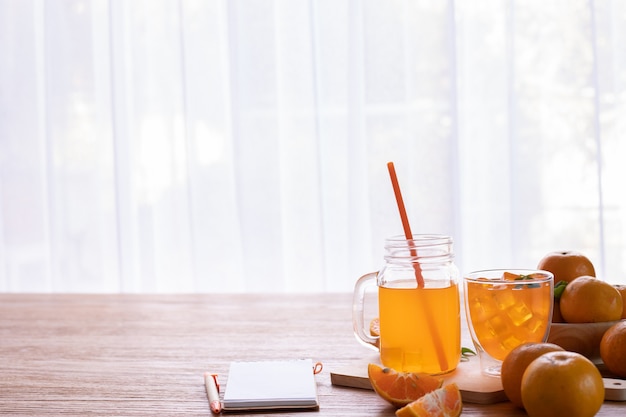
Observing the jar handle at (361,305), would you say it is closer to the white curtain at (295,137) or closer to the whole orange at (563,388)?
the whole orange at (563,388)

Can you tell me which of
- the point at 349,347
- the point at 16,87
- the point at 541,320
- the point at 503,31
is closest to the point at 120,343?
the point at 349,347

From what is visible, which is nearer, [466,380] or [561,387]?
[561,387]

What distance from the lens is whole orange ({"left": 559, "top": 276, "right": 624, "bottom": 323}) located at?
1035 millimetres

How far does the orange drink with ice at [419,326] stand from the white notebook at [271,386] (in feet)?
0.40

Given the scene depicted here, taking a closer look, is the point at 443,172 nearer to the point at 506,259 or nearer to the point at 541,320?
the point at 506,259

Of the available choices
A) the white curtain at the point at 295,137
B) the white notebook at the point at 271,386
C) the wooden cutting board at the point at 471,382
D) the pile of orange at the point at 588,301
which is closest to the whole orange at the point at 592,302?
the pile of orange at the point at 588,301

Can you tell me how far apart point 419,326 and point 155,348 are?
47cm

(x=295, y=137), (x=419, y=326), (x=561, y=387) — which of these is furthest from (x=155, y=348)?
(x=295, y=137)

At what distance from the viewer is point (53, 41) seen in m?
3.23

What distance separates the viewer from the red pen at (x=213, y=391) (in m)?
0.93

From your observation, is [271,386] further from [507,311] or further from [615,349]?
[615,349]

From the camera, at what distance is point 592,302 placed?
1.03m

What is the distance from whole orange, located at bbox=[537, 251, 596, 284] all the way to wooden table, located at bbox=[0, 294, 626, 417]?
0.25 meters

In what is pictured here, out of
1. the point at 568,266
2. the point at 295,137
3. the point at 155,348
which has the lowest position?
the point at 155,348
